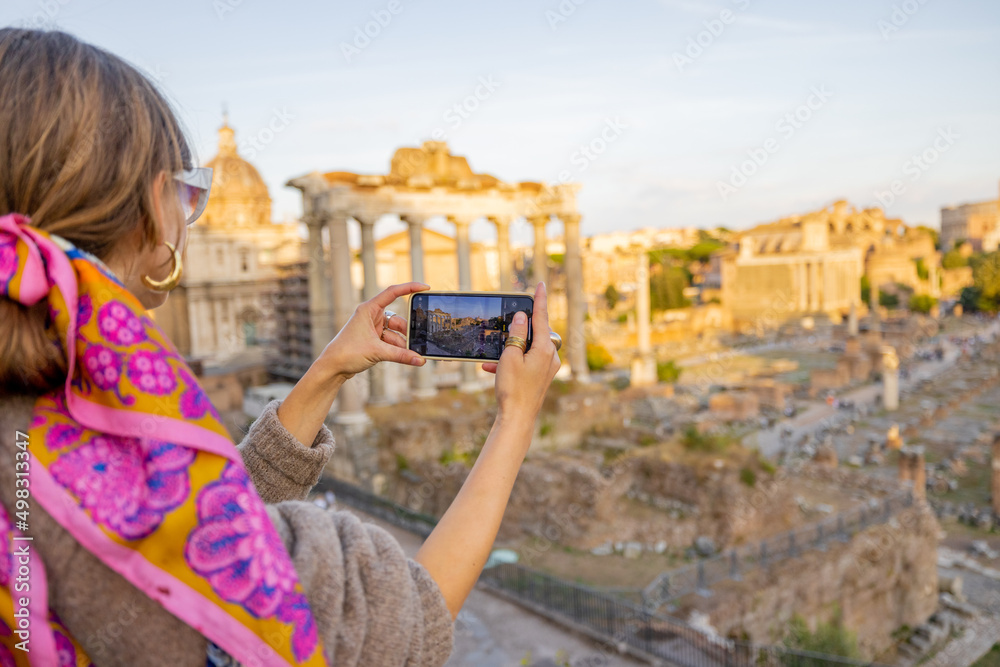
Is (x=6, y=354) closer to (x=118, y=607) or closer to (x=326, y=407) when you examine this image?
(x=118, y=607)

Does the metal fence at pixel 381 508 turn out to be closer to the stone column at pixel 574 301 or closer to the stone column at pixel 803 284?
the stone column at pixel 574 301

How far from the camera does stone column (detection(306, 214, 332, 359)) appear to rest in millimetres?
16234

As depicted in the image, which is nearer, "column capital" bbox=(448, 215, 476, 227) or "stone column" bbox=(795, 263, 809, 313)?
"column capital" bbox=(448, 215, 476, 227)

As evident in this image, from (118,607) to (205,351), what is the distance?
1269 inches

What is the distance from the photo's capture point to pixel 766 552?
1092 cm

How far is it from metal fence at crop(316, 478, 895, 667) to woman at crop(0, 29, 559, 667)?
6265 millimetres

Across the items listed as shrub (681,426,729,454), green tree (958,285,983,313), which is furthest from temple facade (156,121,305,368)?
green tree (958,285,983,313)

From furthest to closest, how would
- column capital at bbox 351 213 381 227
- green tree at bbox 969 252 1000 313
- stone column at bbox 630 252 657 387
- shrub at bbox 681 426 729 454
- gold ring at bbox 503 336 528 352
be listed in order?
green tree at bbox 969 252 1000 313
stone column at bbox 630 252 657 387
column capital at bbox 351 213 381 227
shrub at bbox 681 426 729 454
gold ring at bbox 503 336 528 352

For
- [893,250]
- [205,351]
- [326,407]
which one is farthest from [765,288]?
[326,407]

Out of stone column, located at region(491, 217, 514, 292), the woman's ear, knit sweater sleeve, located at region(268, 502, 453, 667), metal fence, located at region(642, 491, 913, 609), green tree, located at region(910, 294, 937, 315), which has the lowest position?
metal fence, located at region(642, 491, 913, 609)

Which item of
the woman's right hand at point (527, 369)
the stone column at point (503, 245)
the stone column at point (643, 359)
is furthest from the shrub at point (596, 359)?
the woman's right hand at point (527, 369)

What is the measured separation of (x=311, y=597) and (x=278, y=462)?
0.58 meters

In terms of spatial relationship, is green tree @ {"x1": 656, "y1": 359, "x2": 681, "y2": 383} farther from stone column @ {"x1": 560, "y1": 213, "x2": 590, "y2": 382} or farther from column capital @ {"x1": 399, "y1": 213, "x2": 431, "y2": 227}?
column capital @ {"x1": 399, "y1": 213, "x2": 431, "y2": 227}

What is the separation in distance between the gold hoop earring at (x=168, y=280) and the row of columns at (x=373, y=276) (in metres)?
11.8
